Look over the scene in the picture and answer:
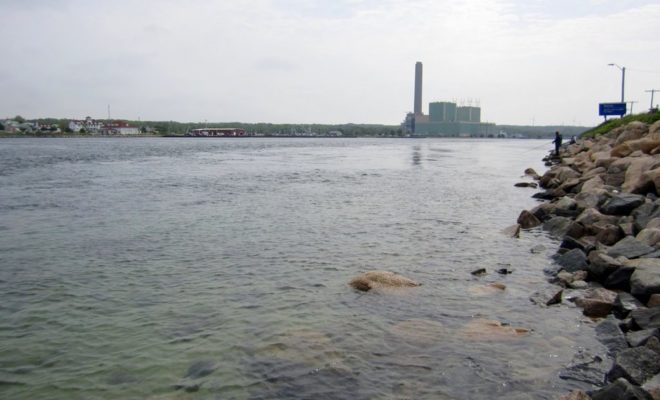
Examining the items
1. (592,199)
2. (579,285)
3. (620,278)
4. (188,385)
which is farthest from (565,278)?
(188,385)

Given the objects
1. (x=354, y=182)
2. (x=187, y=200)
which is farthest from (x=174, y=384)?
(x=354, y=182)

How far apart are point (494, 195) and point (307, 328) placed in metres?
20.7

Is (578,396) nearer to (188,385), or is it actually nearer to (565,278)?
(188,385)

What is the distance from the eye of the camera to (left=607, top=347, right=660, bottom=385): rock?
252 inches

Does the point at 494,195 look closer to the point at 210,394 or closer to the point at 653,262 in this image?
the point at 653,262

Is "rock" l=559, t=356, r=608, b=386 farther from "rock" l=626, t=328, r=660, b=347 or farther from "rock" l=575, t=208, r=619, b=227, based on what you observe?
"rock" l=575, t=208, r=619, b=227

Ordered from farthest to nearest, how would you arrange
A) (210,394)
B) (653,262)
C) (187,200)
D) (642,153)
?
(187,200)
(642,153)
(653,262)
(210,394)

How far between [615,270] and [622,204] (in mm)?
5614

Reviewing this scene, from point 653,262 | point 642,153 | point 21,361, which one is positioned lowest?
point 21,361

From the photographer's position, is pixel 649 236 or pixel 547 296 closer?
pixel 547 296

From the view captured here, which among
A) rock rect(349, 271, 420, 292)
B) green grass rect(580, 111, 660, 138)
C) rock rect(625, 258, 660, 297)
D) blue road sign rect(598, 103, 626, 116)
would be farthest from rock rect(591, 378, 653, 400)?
blue road sign rect(598, 103, 626, 116)

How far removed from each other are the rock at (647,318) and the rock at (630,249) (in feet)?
10.9

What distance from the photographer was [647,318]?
7.98 meters

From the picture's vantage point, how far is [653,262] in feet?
32.8
